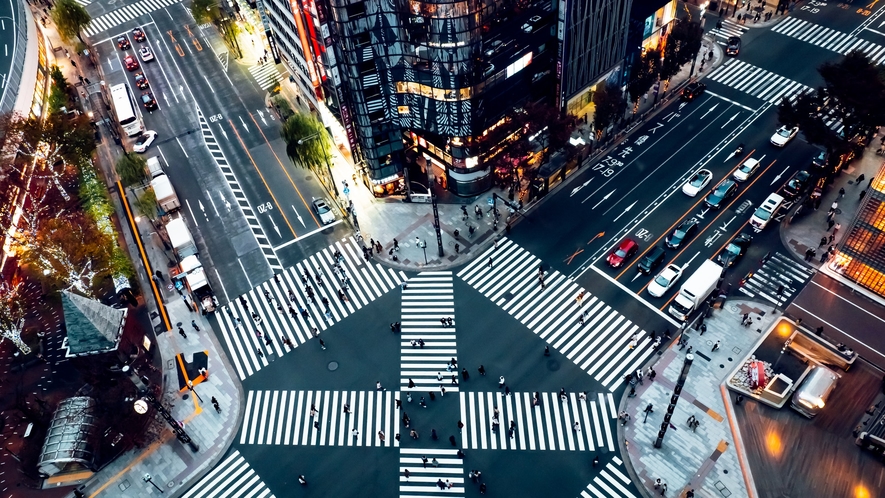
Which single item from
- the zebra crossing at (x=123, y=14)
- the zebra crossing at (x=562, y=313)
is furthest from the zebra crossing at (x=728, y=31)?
the zebra crossing at (x=123, y=14)

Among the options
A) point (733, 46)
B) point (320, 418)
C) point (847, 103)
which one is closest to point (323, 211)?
point (320, 418)

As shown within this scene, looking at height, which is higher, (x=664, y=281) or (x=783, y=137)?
(x=783, y=137)

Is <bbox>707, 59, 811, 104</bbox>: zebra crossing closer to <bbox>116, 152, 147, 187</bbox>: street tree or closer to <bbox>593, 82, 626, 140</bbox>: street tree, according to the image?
<bbox>593, 82, 626, 140</bbox>: street tree

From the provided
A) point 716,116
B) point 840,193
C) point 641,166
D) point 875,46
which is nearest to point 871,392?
point 840,193

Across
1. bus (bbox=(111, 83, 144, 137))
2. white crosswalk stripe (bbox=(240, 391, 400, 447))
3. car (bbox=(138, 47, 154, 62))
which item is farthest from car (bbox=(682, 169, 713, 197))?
car (bbox=(138, 47, 154, 62))

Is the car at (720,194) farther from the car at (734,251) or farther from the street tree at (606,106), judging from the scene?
the street tree at (606,106)

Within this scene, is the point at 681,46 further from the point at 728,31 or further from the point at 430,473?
the point at 430,473

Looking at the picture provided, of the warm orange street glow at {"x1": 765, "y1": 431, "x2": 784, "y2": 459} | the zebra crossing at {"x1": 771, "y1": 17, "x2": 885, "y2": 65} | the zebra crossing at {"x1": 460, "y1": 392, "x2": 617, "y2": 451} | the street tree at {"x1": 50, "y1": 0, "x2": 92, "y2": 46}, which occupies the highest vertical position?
the street tree at {"x1": 50, "y1": 0, "x2": 92, "y2": 46}
